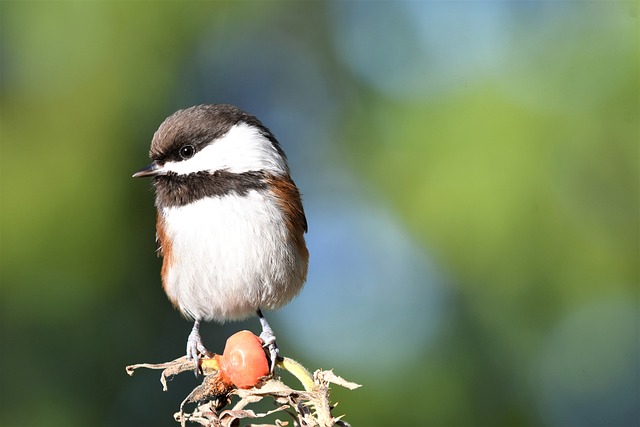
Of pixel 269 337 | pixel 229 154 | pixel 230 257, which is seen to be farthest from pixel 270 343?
pixel 229 154

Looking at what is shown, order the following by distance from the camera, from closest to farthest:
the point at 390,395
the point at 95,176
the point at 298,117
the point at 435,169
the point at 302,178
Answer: the point at 390,395 < the point at 435,169 < the point at 95,176 < the point at 302,178 < the point at 298,117

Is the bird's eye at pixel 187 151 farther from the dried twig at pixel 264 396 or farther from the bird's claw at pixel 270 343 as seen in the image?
the dried twig at pixel 264 396

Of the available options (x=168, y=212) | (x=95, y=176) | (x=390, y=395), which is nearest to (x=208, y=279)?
(x=168, y=212)

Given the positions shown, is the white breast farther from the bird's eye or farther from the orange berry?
the orange berry

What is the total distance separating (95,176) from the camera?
5.06 meters

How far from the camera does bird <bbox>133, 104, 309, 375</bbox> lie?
7.56 feet

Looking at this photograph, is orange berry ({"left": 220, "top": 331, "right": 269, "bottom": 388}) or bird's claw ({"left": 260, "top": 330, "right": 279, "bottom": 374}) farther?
bird's claw ({"left": 260, "top": 330, "right": 279, "bottom": 374})

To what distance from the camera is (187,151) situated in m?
2.32

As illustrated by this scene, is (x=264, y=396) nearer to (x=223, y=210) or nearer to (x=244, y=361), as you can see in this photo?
(x=244, y=361)

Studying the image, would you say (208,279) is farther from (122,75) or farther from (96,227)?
(122,75)

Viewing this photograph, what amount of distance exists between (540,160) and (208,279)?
9.25 feet

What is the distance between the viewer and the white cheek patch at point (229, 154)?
231 centimetres

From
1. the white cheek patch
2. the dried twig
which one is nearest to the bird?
the white cheek patch

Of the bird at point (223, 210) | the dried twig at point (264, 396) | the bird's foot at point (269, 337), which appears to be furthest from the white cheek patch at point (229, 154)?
the dried twig at point (264, 396)
